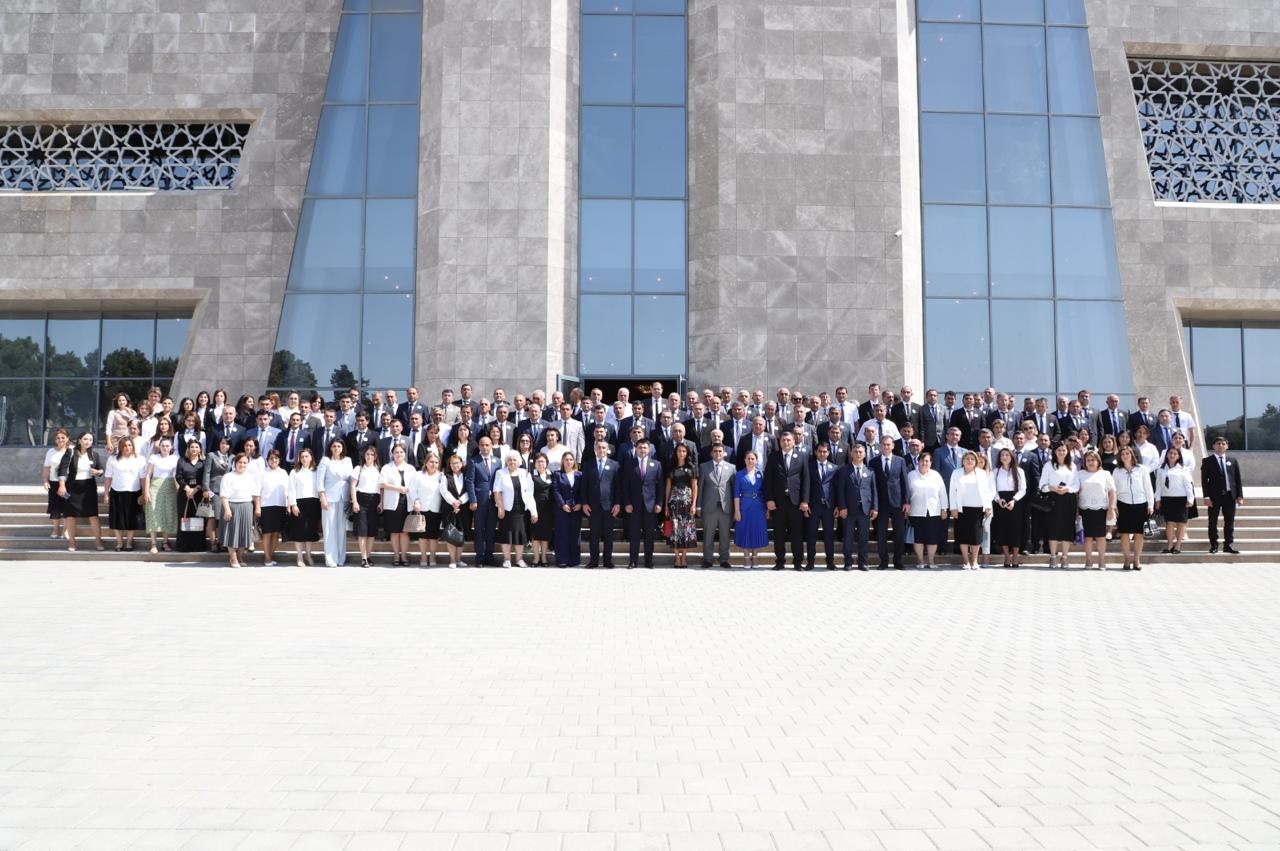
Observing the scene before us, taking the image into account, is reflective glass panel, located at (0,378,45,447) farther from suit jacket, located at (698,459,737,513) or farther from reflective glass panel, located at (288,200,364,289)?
suit jacket, located at (698,459,737,513)

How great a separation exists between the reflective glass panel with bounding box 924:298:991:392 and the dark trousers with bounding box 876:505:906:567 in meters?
8.65

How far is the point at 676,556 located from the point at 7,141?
2139 centimetres

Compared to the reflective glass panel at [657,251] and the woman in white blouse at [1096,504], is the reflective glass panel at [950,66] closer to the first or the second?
the reflective glass panel at [657,251]


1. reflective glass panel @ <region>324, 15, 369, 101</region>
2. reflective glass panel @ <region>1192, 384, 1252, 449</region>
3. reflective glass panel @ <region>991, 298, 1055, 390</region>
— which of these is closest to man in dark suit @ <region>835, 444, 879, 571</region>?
reflective glass panel @ <region>991, 298, 1055, 390</region>

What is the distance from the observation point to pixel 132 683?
6.57 metres

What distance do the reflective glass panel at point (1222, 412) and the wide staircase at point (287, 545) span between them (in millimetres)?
7558

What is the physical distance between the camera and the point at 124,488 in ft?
49.8

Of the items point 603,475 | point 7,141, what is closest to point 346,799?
point 603,475

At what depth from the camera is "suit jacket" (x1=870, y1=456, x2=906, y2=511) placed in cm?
1478

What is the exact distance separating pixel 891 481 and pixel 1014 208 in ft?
38.0

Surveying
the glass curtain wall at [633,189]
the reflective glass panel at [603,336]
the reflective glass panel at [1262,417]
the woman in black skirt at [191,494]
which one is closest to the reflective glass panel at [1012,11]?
the glass curtain wall at [633,189]

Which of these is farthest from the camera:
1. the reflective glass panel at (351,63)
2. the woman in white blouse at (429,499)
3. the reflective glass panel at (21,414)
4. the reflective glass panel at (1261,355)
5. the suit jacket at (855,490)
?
the reflective glass panel at (1261,355)

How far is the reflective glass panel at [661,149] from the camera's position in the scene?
2239 centimetres

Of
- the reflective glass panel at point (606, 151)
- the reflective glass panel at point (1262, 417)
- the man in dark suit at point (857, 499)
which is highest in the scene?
the reflective glass panel at point (606, 151)
